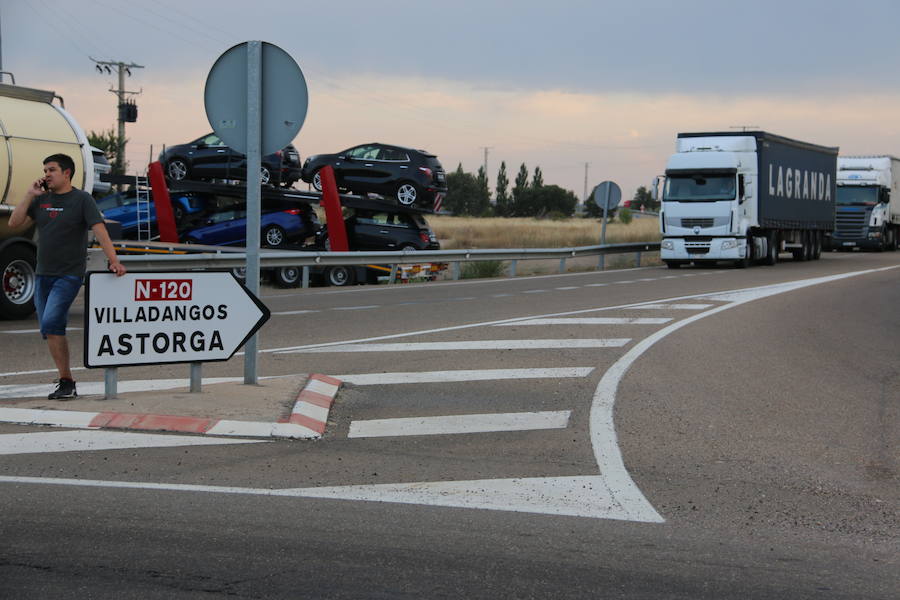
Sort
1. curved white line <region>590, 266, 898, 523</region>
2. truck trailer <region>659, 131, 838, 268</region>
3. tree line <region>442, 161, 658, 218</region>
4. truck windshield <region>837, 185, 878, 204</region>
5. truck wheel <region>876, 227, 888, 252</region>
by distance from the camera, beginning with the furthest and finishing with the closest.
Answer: tree line <region>442, 161, 658, 218</region>
truck wheel <region>876, 227, 888, 252</region>
truck windshield <region>837, 185, 878, 204</region>
truck trailer <region>659, 131, 838, 268</region>
curved white line <region>590, 266, 898, 523</region>

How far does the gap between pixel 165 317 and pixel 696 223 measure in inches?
989

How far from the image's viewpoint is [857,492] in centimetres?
632

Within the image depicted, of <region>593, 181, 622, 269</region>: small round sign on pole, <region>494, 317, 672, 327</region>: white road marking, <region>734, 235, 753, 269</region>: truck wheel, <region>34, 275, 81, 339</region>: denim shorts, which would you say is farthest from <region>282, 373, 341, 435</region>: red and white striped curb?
<region>734, 235, 753, 269</region>: truck wheel

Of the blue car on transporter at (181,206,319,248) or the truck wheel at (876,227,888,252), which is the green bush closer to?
the blue car on transporter at (181,206,319,248)

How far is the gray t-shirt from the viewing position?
26.3 ft

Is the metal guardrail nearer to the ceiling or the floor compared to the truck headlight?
nearer to the floor

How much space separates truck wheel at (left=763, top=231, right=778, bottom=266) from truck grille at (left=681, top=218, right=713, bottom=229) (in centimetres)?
380

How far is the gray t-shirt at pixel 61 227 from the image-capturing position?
802cm

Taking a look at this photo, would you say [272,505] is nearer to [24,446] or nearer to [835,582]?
[24,446]

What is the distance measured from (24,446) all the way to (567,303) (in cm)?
1216

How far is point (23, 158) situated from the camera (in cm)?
1388

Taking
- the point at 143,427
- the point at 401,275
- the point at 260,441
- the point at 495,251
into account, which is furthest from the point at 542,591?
the point at 495,251

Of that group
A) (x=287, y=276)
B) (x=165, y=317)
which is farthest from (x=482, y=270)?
(x=165, y=317)

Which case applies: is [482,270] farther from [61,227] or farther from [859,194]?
[859,194]
